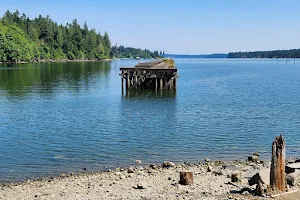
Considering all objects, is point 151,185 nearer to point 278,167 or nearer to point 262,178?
point 262,178

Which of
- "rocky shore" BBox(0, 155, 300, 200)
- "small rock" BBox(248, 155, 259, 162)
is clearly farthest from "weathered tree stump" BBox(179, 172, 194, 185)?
"small rock" BBox(248, 155, 259, 162)

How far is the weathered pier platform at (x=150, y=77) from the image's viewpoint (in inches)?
2420

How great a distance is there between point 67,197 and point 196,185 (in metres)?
5.67

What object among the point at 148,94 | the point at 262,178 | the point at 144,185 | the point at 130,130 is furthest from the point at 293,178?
the point at 148,94

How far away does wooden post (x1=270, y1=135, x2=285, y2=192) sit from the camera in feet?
53.0

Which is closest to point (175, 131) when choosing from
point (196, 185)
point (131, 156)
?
point (131, 156)

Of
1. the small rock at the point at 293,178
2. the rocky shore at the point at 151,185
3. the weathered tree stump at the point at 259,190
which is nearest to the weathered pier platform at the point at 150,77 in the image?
the rocky shore at the point at 151,185

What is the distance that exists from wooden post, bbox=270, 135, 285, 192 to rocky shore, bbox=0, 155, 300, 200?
17.3 inches

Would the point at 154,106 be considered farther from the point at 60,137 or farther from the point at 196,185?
the point at 196,185

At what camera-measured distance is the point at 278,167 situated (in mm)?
16250

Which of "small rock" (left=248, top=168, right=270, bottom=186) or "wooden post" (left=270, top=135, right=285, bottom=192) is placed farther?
"small rock" (left=248, top=168, right=270, bottom=186)

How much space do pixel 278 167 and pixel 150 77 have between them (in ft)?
151

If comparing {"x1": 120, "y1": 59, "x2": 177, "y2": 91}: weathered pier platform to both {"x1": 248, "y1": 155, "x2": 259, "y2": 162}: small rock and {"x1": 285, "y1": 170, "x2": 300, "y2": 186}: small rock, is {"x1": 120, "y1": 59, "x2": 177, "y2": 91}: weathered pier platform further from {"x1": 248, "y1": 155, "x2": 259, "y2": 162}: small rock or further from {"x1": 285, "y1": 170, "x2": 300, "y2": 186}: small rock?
{"x1": 285, "y1": 170, "x2": 300, "y2": 186}: small rock

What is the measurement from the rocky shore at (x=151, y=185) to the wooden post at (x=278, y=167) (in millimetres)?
440
